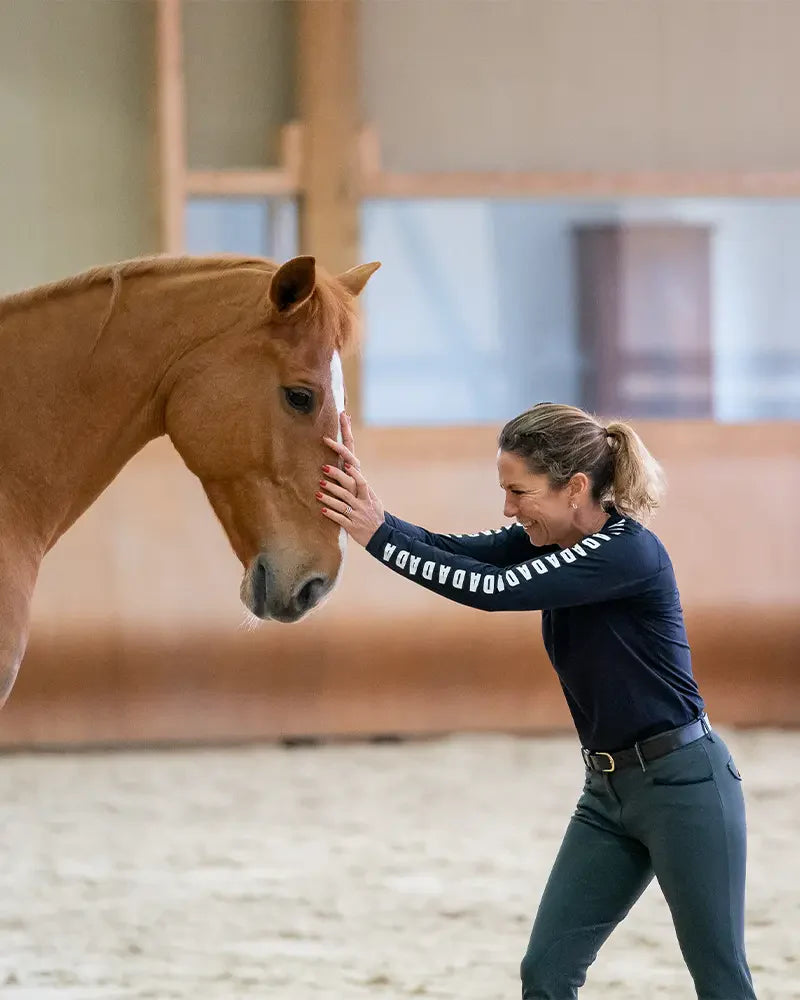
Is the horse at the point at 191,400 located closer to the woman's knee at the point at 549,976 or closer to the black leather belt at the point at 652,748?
the black leather belt at the point at 652,748

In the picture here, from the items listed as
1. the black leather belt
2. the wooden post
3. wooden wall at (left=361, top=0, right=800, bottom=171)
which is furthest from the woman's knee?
wooden wall at (left=361, top=0, right=800, bottom=171)

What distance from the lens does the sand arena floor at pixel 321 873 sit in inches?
104

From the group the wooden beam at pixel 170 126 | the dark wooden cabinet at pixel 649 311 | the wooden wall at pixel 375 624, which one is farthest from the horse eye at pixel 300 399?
the dark wooden cabinet at pixel 649 311

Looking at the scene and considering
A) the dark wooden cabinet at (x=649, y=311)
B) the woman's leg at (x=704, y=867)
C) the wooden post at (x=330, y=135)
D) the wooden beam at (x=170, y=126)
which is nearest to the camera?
the woman's leg at (x=704, y=867)

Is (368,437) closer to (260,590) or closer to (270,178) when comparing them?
(270,178)

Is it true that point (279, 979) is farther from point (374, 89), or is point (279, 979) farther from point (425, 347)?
point (374, 89)

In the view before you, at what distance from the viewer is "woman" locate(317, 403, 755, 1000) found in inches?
71.4

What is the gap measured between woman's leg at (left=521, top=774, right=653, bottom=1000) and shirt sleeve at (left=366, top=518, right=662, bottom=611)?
1.01 feet

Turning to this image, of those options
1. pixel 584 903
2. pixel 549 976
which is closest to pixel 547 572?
pixel 584 903

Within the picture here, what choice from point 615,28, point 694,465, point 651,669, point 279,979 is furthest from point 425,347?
point 651,669

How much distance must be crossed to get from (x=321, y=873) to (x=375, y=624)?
194 cm

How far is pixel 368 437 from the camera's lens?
552 centimetres

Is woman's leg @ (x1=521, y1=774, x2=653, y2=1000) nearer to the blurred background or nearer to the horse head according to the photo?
the horse head

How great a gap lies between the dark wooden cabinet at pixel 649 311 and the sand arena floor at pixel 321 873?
5.97 ft
